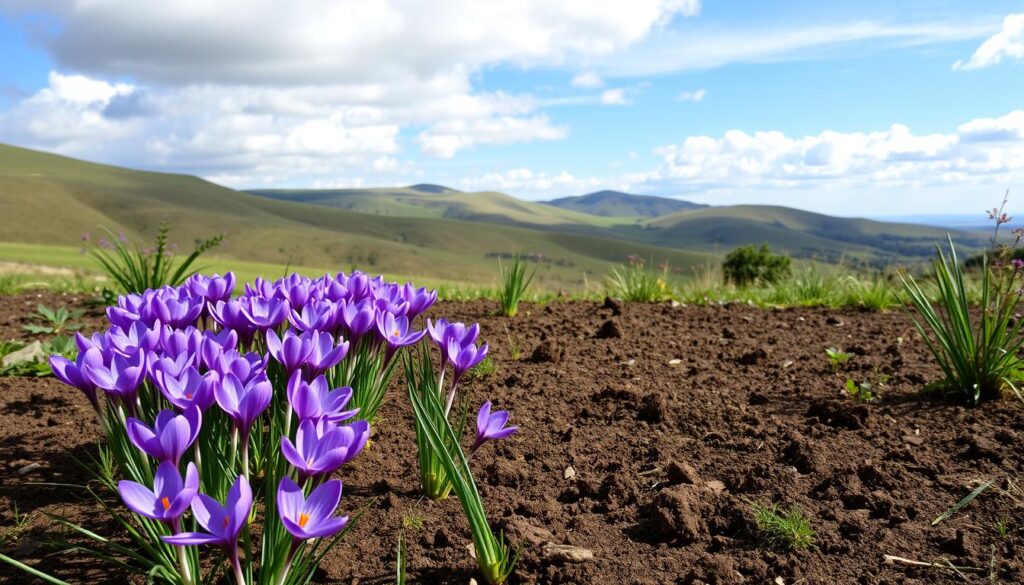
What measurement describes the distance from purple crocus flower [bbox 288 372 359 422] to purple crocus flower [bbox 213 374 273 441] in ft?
0.22

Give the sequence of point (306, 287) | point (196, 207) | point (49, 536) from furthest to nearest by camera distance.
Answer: point (196, 207) → point (306, 287) → point (49, 536)

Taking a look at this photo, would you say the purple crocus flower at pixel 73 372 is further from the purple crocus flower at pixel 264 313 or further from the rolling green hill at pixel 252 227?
the rolling green hill at pixel 252 227

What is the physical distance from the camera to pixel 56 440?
3.28m

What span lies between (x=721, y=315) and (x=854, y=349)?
4.99ft

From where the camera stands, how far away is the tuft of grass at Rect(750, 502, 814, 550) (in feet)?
8.02

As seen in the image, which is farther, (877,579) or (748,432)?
(748,432)

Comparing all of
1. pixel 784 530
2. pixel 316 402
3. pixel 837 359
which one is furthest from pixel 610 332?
pixel 316 402

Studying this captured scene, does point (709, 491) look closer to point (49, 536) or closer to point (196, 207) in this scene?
point (49, 536)

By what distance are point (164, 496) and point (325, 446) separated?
0.35 meters

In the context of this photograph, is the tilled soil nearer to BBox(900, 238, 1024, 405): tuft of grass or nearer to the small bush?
BBox(900, 238, 1024, 405): tuft of grass

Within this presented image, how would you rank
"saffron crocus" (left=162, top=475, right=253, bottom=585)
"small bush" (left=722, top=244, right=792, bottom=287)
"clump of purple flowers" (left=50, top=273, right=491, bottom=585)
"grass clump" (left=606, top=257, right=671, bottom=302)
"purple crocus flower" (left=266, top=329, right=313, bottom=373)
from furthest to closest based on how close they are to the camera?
"small bush" (left=722, top=244, right=792, bottom=287)
"grass clump" (left=606, top=257, right=671, bottom=302)
"purple crocus flower" (left=266, top=329, right=313, bottom=373)
"clump of purple flowers" (left=50, top=273, right=491, bottom=585)
"saffron crocus" (left=162, top=475, right=253, bottom=585)

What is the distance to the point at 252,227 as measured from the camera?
137375mm

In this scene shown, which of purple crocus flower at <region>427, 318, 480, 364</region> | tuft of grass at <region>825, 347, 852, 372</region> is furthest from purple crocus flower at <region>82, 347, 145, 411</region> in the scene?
tuft of grass at <region>825, 347, 852, 372</region>

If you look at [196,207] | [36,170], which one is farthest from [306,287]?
[36,170]
